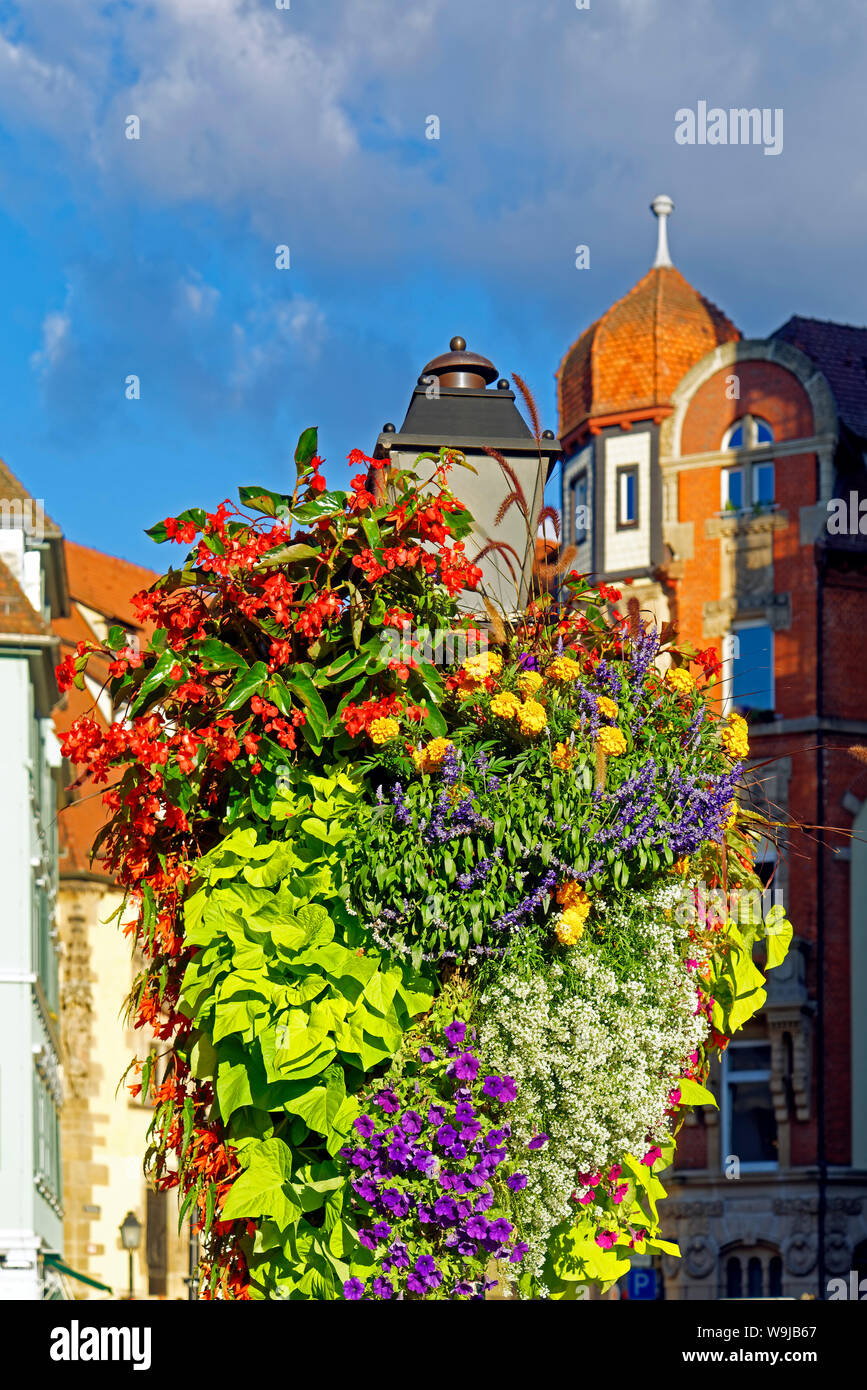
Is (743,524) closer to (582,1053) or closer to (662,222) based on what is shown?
(662,222)

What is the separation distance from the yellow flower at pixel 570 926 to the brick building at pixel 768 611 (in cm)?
2066

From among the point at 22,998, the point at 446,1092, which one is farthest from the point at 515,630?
the point at 22,998

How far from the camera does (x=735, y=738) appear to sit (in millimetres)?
4297

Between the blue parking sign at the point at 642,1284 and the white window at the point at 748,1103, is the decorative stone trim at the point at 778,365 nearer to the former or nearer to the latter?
the white window at the point at 748,1103

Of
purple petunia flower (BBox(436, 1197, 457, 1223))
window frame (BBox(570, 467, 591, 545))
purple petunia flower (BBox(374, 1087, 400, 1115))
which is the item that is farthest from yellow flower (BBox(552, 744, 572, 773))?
window frame (BBox(570, 467, 591, 545))

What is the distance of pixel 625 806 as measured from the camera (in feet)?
13.3

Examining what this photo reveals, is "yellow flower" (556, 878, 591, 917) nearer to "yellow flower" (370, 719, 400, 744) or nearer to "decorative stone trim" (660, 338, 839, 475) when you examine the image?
"yellow flower" (370, 719, 400, 744)

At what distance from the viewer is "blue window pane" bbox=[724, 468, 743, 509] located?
1128 inches

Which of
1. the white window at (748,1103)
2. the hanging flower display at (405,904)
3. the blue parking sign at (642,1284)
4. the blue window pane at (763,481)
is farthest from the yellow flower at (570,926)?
the blue window pane at (763,481)

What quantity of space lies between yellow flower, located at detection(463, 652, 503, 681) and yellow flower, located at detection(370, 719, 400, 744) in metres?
0.28

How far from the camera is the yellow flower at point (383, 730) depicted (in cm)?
417

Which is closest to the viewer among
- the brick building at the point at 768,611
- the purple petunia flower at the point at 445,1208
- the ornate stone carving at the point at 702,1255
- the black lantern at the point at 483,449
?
the purple petunia flower at the point at 445,1208

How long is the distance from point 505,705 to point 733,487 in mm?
25319

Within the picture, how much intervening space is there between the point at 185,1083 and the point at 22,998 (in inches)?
809
